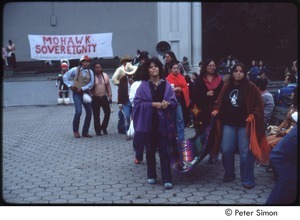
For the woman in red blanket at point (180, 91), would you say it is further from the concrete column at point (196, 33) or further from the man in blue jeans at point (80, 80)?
the concrete column at point (196, 33)

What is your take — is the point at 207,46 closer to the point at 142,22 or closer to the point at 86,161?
the point at 142,22

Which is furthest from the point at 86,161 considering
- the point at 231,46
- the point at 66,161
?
the point at 231,46

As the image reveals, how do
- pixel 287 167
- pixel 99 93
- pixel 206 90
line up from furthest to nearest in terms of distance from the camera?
pixel 99 93
pixel 206 90
pixel 287 167

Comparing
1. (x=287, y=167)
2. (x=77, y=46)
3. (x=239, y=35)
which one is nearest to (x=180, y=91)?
(x=287, y=167)

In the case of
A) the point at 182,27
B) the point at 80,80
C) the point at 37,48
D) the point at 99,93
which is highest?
the point at 182,27

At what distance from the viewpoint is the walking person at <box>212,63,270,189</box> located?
5.63 metres

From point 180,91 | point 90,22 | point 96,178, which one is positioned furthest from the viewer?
point 90,22

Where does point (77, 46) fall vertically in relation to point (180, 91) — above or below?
above

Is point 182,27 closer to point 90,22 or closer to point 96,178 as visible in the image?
point 90,22

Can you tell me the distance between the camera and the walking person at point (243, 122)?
5.63 meters

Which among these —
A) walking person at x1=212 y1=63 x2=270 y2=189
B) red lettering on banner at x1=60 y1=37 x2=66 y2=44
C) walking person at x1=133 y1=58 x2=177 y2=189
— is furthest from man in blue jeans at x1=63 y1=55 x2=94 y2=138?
red lettering on banner at x1=60 y1=37 x2=66 y2=44

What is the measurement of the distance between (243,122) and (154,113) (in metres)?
1.11

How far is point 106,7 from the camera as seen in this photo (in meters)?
26.5

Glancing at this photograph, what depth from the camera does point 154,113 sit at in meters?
5.77
